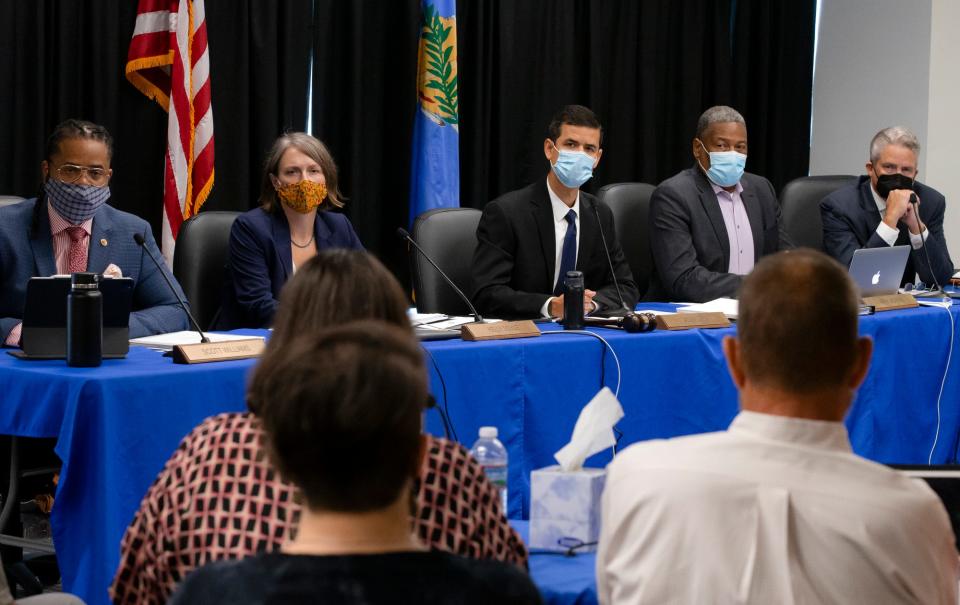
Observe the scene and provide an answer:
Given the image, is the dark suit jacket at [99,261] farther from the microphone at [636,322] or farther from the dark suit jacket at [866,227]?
the dark suit jacket at [866,227]

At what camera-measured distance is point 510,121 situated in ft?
19.1

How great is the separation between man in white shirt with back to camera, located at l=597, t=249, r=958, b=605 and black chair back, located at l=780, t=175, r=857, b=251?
13.8 ft

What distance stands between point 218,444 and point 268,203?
101 inches

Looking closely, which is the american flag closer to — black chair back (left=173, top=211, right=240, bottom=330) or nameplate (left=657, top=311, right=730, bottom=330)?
black chair back (left=173, top=211, right=240, bottom=330)

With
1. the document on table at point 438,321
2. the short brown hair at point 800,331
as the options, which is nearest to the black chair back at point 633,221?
the document on table at point 438,321

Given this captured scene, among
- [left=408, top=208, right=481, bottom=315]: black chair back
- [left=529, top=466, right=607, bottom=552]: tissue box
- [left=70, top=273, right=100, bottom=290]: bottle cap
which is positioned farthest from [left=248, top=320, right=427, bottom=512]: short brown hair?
[left=408, top=208, right=481, bottom=315]: black chair back

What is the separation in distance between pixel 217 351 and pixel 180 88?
2.23 metres

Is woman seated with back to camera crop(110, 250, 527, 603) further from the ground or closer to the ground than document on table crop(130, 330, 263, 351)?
further from the ground

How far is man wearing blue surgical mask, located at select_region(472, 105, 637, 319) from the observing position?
405 centimetres

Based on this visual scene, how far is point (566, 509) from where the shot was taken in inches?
71.1

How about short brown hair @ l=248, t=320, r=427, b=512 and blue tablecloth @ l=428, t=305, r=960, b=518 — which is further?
blue tablecloth @ l=428, t=305, r=960, b=518

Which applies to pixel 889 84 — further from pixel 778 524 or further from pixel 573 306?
pixel 778 524

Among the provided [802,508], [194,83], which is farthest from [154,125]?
[802,508]

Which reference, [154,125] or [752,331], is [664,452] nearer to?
[752,331]
